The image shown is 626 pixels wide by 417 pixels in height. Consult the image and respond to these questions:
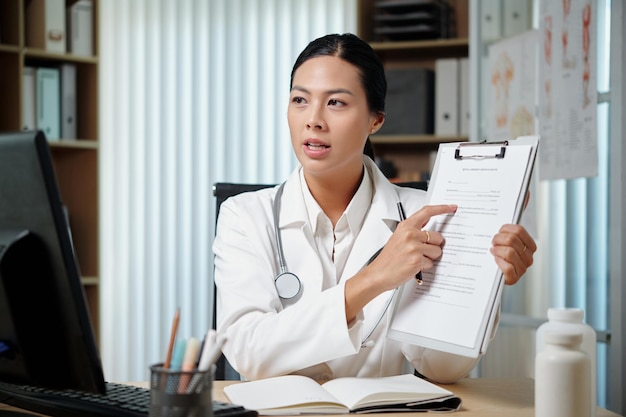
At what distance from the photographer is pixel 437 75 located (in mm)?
3736

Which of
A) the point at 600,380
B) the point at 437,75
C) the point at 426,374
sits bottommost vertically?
the point at 600,380

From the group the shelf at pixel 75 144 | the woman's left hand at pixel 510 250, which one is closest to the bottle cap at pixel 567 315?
the woman's left hand at pixel 510 250

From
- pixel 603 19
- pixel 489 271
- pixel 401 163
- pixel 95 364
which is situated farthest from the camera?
pixel 401 163

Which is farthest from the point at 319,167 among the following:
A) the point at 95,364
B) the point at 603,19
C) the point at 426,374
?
the point at 603,19

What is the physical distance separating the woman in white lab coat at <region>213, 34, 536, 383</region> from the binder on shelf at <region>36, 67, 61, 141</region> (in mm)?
1929

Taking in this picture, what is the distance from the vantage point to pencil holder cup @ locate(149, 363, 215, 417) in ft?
3.14

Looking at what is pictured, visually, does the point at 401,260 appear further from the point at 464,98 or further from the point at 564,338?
Result: the point at 464,98

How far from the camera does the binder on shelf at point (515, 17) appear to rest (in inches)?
123

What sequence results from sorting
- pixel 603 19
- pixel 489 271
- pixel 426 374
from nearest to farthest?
pixel 489 271 < pixel 426 374 < pixel 603 19

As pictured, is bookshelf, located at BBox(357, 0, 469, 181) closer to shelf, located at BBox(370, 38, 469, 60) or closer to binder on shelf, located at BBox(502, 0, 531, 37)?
shelf, located at BBox(370, 38, 469, 60)

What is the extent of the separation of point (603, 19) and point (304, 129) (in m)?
1.33

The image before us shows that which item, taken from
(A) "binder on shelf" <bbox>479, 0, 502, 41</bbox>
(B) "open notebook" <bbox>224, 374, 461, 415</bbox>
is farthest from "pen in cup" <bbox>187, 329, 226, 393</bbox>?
(A) "binder on shelf" <bbox>479, 0, 502, 41</bbox>

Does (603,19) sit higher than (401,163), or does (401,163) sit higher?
(603,19)

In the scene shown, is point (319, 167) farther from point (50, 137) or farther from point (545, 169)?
point (50, 137)
